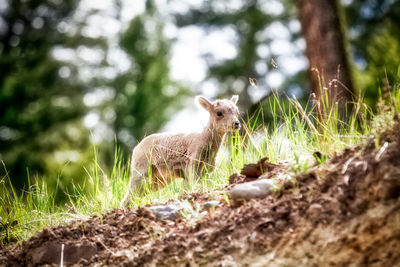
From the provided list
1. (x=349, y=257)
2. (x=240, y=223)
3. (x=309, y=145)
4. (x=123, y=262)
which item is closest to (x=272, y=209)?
(x=240, y=223)

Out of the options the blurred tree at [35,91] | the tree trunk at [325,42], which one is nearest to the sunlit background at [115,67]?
the blurred tree at [35,91]

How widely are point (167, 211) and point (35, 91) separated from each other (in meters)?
12.9

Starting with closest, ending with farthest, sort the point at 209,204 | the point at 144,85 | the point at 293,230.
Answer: the point at 293,230
the point at 209,204
the point at 144,85

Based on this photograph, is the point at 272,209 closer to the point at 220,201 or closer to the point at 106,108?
the point at 220,201

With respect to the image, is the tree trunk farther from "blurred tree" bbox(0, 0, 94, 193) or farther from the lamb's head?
"blurred tree" bbox(0, 0, 94, 193)

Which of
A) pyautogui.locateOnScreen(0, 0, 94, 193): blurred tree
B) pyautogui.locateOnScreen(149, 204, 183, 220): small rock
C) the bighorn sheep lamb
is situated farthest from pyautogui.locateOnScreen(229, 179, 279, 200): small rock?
pyautogui.locateOnScreen(0, 0, 94, 193): blurred tree

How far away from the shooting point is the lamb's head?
204 inches

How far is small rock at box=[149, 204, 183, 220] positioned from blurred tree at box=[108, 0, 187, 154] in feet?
36.3

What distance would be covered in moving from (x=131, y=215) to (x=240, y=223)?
3.53 ft

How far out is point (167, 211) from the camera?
9.92 feet

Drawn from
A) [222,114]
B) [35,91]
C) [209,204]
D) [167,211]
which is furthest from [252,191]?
[35,91]

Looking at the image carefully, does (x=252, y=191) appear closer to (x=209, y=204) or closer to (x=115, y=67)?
(x=209, y=204)

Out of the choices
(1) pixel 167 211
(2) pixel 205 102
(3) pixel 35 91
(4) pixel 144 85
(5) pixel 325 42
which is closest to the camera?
(1) pixel 167 211

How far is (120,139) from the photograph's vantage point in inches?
563
